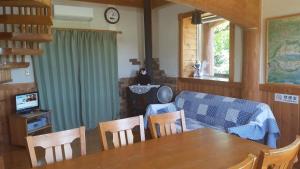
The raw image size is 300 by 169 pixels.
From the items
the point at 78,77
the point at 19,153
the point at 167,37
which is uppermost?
the point at 167,37

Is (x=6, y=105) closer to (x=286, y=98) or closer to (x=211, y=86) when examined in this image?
(x=211, y=86)

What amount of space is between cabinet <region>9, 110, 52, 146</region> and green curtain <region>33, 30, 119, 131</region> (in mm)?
312

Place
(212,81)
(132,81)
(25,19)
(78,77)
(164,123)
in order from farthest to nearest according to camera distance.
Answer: (132,81)
(78,77)
(212,81)
(25,19)
(164,123)

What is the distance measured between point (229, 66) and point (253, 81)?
2.00ft

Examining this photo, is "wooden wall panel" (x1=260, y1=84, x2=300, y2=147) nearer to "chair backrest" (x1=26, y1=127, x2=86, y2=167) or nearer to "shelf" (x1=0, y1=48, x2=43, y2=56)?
"chair backrest" (x1=26, y1=127, x2=86, y2=167)

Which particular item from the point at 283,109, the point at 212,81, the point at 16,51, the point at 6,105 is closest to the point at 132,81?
the point at 212,81

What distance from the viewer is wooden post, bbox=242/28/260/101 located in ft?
11.6

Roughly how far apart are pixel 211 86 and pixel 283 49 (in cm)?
142

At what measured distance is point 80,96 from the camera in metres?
5.05

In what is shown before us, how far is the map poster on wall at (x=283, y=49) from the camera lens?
318 centimetres

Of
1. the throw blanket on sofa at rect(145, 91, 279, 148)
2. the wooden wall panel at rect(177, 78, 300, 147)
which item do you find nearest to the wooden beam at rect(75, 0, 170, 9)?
the throw blanket on sofa at rect(145, 91, 279, 148)

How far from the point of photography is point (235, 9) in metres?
3.21

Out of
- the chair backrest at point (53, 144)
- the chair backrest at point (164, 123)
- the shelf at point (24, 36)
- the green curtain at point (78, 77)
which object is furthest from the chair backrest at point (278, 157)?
the green curtain at point (78, 77)

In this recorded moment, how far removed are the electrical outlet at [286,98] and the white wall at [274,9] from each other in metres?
0.30
